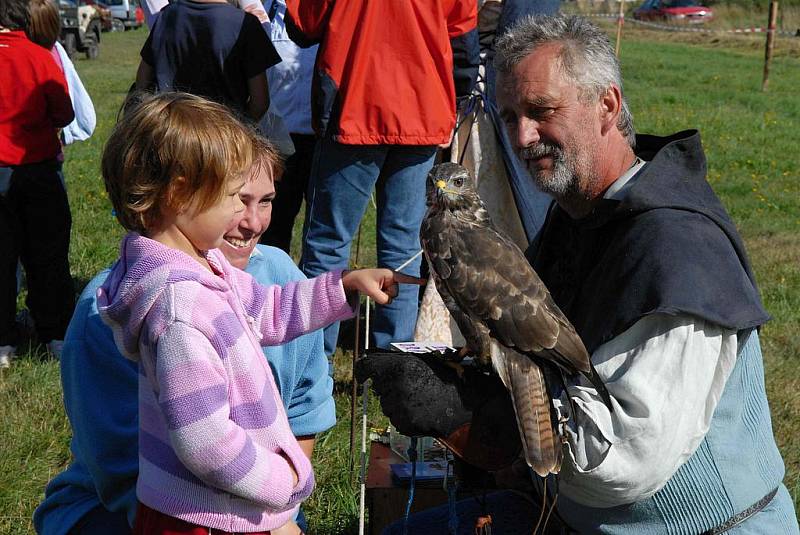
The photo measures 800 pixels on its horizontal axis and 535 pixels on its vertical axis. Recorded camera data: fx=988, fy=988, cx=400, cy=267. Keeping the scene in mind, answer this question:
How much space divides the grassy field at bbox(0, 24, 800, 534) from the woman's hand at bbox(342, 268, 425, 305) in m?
1.43

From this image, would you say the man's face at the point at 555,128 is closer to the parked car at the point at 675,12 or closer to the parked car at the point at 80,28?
the parked car at the point at 80,28

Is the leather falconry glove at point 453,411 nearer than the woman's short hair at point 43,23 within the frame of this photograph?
Yes

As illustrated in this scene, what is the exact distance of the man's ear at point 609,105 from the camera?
2445 mm

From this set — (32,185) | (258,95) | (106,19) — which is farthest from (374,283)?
(106,19)

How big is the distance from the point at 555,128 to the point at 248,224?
0.82 meters

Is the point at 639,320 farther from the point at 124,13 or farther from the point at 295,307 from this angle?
the point at 124,13

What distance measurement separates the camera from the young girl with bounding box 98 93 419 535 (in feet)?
6.01

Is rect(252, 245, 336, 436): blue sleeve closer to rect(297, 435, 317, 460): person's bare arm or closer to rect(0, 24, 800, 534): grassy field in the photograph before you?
rect(297, 435, 317, 460): person's bare arm

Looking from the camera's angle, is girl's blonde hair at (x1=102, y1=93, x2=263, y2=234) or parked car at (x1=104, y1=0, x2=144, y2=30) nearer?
girl's blonde hair at (x1=102, y1=93, x2=263, y2=234)

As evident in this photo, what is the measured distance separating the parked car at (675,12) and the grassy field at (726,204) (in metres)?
12.2

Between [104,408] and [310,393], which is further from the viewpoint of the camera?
[310,393]

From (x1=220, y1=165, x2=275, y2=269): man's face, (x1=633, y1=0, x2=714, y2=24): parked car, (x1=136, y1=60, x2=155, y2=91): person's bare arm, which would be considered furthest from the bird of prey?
(x1=633, y1=0, x2=714, y2=24): parked car

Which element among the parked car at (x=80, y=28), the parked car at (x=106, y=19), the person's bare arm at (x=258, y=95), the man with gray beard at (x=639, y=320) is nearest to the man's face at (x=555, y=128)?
the man with gray beard at (x=639, y=320)

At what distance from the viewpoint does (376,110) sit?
165 inches
